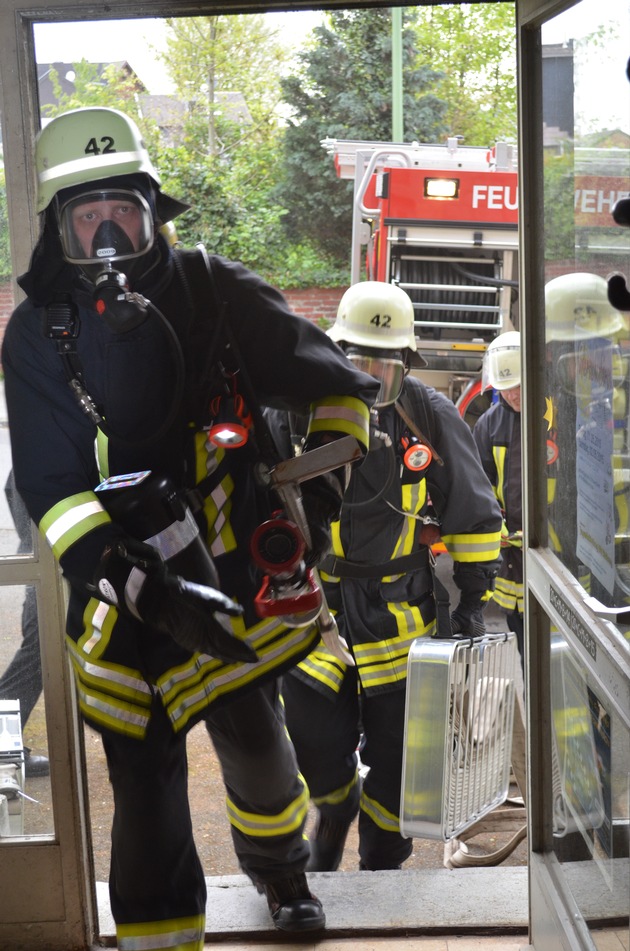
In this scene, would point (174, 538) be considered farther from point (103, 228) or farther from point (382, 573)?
point (382, 573)

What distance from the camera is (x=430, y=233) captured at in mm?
7570

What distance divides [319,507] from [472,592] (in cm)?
126

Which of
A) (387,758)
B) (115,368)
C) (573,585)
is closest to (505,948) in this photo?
(387,758)

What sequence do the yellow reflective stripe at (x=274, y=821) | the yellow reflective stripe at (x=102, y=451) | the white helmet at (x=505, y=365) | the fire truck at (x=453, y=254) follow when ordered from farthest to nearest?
the fire truck at (x=453, y=254) → the white helmet at (x=505, y=365) → the yellow reflective stripe at (x=274, y=821) → the yellow reflective stripe at (x=102, y=451)

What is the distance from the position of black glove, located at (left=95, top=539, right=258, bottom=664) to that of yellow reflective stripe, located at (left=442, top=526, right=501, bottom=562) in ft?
4.94

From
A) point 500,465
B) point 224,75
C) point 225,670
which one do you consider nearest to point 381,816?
point 225,670

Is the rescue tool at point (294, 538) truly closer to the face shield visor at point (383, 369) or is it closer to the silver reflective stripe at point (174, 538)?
the silver reflective stripe at point (174, 538)

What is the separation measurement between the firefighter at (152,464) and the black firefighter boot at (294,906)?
0.97ft

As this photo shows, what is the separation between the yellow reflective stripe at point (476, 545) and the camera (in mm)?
3781

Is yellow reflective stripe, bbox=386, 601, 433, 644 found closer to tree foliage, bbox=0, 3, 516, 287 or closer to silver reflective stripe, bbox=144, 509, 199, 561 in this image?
silver reflective stripe, bbox=144, 509, 199, 561

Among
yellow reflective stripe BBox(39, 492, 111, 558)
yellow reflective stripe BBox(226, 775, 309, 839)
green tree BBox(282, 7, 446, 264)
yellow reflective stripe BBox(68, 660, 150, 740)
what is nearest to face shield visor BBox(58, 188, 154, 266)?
yellow reflective stripe BBox(39, 492, 111, 558)

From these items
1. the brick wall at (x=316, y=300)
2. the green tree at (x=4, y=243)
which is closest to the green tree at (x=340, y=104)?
the brick wall at (x=316, y=300)

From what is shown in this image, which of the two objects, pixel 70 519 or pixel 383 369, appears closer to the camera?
pixel 70 519

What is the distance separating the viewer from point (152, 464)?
273 centimetres
